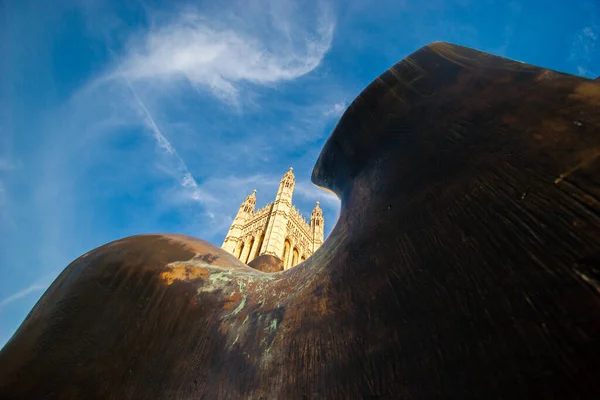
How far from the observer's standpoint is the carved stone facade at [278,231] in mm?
26719

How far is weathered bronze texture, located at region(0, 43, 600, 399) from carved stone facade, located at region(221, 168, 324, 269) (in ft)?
77.9

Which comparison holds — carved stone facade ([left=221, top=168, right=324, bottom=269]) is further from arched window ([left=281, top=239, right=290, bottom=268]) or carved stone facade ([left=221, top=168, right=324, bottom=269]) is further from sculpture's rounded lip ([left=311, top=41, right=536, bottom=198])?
sculpture's rounded lip ([left=311, top=41, right=536, bottom=198])

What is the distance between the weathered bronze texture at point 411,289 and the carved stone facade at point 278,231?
23.7 metres

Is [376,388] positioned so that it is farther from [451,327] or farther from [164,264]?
[164,264]

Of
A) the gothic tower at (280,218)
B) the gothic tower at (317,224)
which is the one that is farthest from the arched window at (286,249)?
the gothic tower at (317,224)

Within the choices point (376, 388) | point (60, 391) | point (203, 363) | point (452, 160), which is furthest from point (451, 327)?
point (60, 391)

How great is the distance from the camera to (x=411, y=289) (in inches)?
29.8

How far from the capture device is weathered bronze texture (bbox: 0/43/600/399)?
0.54m

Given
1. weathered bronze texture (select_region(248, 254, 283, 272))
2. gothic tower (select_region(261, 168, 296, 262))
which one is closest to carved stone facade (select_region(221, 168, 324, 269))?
gothic tower (select_region(261, 168, 296, 262))

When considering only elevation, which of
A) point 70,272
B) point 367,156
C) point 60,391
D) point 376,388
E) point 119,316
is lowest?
point 376,388

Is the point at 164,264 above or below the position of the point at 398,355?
above

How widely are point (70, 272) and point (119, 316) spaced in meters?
0.60

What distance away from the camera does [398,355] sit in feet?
2.27

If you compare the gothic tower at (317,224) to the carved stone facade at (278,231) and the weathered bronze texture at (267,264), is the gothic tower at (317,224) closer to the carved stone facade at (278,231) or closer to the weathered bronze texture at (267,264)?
the carved stone facade at (278,231)
